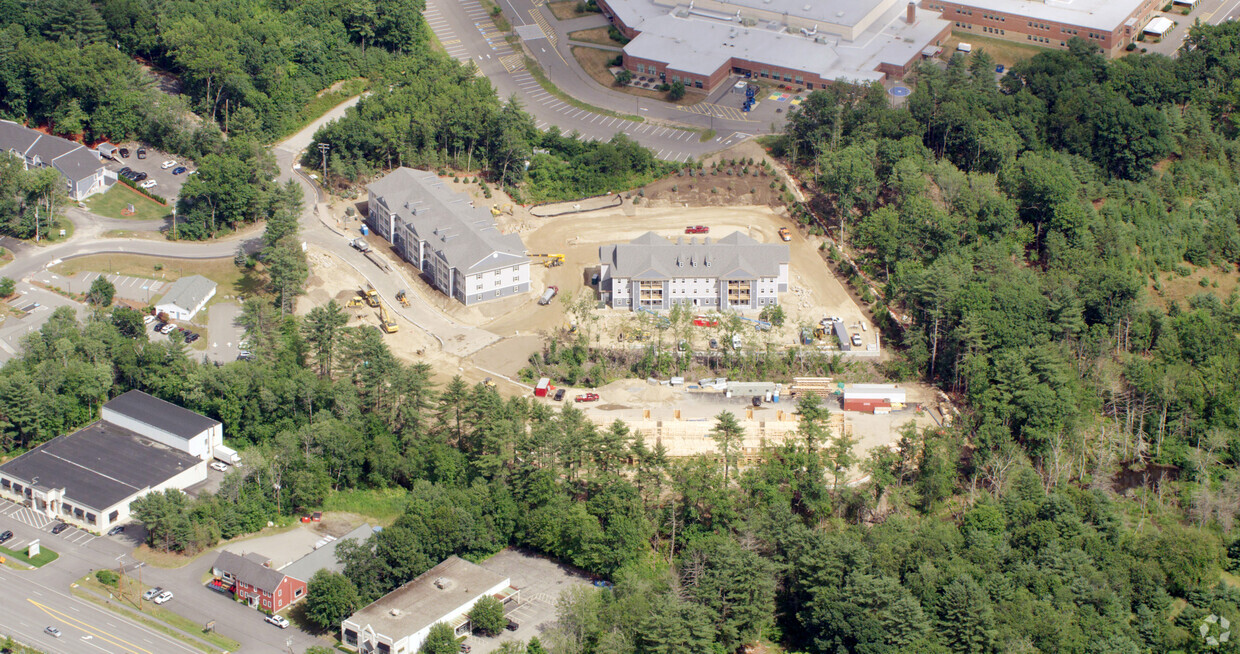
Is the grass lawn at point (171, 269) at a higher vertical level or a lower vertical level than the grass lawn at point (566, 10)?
lower

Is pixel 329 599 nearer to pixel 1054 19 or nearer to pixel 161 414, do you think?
pixel 161 414

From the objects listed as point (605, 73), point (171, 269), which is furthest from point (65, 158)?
point (605, 73)

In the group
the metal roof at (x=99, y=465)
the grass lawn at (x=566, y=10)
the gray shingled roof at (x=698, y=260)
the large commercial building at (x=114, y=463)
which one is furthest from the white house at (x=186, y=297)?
the grass lawn at (x=566, y=10)

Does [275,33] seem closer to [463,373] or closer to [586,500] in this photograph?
[463,373]

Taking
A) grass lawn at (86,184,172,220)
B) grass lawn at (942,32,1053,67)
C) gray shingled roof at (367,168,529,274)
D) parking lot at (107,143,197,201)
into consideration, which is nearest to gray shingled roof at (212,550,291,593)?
gray shingled roof at (367,168,529,274)

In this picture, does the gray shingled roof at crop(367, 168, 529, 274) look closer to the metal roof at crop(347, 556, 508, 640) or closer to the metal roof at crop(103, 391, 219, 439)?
the metal roof at crop(103, 391, 219, 439)

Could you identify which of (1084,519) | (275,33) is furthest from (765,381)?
(275,33)

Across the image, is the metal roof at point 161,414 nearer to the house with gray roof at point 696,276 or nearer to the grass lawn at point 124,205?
the grass lawn at point 124,205
